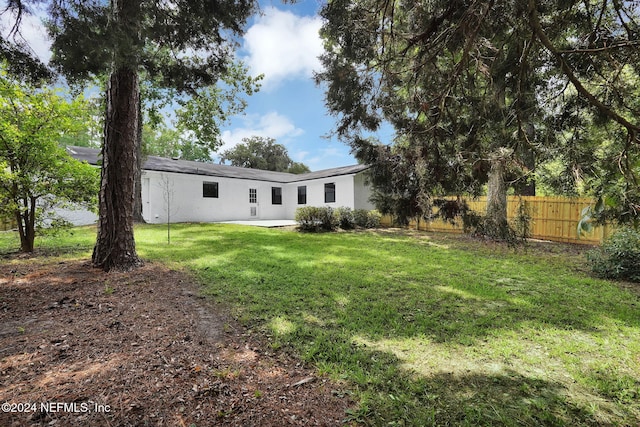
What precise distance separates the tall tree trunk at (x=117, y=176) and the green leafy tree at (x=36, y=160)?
157cm

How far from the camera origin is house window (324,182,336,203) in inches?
668

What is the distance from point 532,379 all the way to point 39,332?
453 centimetres

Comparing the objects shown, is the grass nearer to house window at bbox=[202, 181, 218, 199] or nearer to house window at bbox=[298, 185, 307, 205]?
house window at bbox=[202, 181, 218, 199]

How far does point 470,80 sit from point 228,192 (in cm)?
1598

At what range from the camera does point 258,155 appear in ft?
123

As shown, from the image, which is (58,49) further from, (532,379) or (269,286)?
(532,379)

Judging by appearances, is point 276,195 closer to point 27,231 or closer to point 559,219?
point 27,231

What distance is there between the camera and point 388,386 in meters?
2.14

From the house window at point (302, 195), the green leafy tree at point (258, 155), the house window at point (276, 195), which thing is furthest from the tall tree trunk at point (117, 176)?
the green leafy tree at point (258, 155)

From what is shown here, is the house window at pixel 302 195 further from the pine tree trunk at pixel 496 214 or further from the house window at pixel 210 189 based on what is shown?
the pine tree trunk at pixel 496 214

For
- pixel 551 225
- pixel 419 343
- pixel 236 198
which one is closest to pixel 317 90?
pixel 419 343

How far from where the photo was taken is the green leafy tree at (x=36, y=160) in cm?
549

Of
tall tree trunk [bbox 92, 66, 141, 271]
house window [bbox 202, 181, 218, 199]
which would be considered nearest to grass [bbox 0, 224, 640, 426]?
tall tree trunk [bbox 92, 66, 141, 271]

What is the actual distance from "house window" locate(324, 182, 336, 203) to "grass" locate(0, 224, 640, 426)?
34.2 ft
